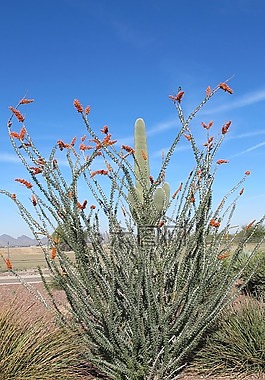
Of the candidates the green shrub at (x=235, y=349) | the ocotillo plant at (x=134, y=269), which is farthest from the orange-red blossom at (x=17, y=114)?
the green shrub at (x=235, y=349)

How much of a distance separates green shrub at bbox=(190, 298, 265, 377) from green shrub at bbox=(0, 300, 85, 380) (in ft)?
5.91

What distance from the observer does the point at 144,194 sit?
5.90m

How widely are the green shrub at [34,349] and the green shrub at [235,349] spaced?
1.80m

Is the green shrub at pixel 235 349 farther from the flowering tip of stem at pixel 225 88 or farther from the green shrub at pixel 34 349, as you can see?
the flowering tip of stem at pixel 225 88

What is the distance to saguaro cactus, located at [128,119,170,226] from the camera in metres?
5.96

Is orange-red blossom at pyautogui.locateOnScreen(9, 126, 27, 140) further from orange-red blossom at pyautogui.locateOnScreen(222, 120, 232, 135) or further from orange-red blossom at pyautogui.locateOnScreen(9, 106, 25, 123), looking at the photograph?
orange-red blossom at pyautogui.locateOnScreen(222, 120, 232, 135)

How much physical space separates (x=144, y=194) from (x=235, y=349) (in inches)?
99.3

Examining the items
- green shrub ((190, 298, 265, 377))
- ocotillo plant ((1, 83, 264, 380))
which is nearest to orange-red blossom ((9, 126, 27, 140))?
ocotillo plant ((1, 83, 264, 380))

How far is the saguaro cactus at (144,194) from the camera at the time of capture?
596 centimetres

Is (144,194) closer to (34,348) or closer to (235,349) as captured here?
(34,348)

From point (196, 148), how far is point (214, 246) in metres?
1.32

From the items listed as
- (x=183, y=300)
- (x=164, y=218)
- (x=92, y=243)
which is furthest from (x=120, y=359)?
(x=164, y=218)

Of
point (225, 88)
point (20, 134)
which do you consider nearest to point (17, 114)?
point (20, 134)

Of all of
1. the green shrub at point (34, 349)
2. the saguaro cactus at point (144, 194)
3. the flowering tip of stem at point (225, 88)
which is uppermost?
the flowering tip of stem at point (225, 88)
